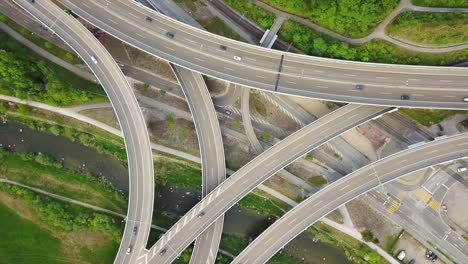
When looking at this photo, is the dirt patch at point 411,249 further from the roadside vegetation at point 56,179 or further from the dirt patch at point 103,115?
the dirt patch at point 103,115

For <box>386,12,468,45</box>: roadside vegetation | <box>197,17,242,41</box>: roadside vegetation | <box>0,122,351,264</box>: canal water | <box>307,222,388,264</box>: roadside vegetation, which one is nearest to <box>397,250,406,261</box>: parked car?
<box>307,222,388,264</box>: roadside vegetation

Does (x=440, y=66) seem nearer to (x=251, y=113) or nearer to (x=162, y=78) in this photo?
(x=251, y=113)

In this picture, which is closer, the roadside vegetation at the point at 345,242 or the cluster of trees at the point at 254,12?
the cluster of trees at the point at 254,12

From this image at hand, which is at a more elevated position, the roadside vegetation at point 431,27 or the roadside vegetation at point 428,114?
the roadside vegetation at point 431,27

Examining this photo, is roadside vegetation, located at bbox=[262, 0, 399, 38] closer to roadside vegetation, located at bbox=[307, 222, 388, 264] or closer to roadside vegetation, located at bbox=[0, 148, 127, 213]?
roadside vegetation, located at bbox=[307, 222, 388, 264]

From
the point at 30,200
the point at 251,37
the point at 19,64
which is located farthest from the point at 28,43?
the point at 251,37

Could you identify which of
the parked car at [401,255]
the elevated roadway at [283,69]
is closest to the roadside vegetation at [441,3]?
the elevated roadway at [283,69]

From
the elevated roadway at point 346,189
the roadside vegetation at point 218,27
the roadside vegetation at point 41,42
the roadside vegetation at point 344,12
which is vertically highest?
the roadside vegetation at point 41,42
